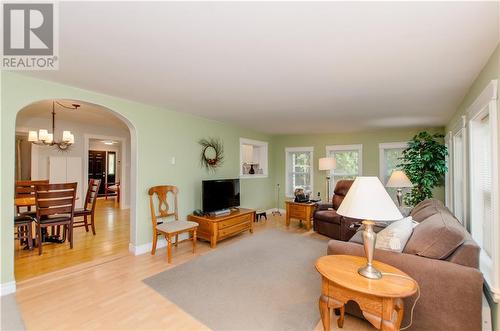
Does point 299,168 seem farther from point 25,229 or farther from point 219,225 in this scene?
point 25,229

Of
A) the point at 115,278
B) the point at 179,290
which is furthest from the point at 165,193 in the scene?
the point at 179,290

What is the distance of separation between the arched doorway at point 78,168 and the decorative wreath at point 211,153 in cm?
135

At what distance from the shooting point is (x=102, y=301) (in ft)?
7.43

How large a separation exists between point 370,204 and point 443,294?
0.83 metres

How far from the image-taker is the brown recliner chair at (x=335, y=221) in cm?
408

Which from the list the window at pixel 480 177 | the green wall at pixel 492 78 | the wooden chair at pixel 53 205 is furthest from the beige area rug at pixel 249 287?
the wooden chair at pixel 53 205

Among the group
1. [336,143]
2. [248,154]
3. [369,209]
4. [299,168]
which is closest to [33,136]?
[248,154]

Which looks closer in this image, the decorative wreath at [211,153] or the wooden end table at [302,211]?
the decorative wreath at [211,153]

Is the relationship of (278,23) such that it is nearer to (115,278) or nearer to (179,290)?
(179,290)

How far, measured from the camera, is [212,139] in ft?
15.8

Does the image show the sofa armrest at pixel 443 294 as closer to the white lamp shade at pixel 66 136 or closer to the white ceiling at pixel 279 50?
the white ceiling at pixel 279 50

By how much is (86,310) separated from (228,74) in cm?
261

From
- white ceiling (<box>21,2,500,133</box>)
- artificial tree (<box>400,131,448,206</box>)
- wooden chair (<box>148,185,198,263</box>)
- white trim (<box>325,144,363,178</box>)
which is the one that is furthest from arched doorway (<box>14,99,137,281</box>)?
artificial tree (<box>400,131,448,206</box>)

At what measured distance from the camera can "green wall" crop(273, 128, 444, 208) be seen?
560 cm
